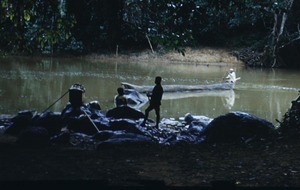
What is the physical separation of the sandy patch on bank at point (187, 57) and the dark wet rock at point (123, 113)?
2457 centimetres

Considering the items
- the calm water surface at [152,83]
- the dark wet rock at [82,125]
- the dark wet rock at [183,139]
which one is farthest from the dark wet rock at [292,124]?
the calm water surface at [152,83]

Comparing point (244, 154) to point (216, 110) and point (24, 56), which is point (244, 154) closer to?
point (216, 110)

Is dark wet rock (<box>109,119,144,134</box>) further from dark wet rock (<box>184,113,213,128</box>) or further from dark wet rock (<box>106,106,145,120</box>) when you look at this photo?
dark wet rock (<box>184,113,213,128</box>)

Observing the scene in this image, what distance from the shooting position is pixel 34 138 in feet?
29.0

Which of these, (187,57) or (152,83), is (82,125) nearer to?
(152,83)

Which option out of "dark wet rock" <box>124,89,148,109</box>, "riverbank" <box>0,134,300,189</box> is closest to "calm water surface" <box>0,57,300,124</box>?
"dark wet rock" <box>124,89,148,109</box>

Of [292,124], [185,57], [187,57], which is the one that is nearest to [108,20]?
[292,124]

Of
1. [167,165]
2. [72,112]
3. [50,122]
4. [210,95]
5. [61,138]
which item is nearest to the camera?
[167,165]

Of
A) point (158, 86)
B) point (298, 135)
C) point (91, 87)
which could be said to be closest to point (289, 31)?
point (91, 87)

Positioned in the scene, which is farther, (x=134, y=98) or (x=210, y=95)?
(x=210, y=95)

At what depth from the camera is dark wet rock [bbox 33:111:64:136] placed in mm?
10273

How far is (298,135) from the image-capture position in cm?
727

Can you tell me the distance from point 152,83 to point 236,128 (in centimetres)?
1475

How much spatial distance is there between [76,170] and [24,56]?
32842mm
